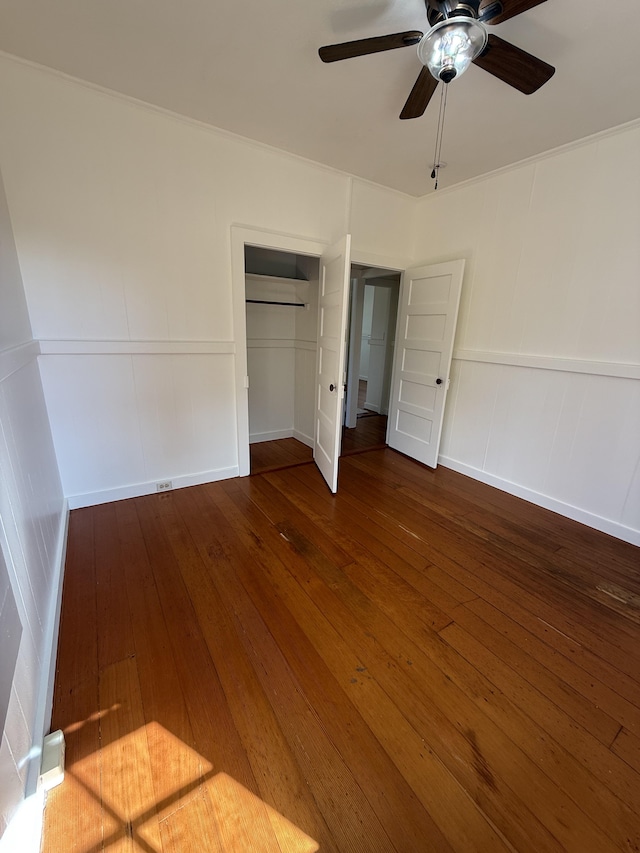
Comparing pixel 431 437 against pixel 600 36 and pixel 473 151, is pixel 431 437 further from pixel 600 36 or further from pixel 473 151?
pixel 600 36

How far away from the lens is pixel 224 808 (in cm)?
100

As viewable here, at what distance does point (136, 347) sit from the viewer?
8.02 feet

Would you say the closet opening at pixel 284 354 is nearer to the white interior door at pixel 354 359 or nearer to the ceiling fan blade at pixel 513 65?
the white interior door at pixel 354 359

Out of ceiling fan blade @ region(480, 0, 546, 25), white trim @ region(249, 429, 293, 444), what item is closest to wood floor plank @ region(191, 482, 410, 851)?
white trim @ region(249, 429, 293, 444)

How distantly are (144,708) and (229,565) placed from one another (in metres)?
0.78

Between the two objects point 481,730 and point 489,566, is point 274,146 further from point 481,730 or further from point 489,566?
point 481,730

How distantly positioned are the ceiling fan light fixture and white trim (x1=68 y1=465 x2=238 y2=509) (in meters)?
2.79

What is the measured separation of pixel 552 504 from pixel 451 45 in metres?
2.85

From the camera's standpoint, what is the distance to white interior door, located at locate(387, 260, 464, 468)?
3191 millimetres

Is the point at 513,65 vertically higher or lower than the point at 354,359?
higher

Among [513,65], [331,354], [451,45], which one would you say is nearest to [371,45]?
[451,45]

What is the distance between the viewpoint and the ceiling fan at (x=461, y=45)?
1.22m

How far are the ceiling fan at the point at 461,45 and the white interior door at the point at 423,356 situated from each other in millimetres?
1584

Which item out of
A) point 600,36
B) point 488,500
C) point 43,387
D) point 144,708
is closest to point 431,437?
point 488,500
